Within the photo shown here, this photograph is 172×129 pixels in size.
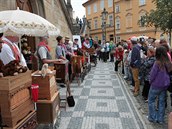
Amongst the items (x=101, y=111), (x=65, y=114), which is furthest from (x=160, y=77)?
(x=65, y=114)

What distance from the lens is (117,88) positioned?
988cm

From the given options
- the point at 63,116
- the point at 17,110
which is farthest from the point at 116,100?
the point at 17,110

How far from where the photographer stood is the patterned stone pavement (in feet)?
19.2

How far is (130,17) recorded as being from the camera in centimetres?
4741

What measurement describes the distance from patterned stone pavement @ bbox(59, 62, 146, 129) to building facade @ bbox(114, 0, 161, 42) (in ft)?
111

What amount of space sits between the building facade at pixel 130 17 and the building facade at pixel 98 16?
2534 millimetres

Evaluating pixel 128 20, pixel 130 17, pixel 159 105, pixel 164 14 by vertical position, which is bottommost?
pixel 159 105

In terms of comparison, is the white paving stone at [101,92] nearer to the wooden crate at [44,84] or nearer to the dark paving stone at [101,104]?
the dark paving stone at [101,104]

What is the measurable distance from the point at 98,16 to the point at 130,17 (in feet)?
41.3

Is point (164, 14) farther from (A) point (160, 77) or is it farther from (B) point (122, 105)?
(A) point (160, 77)

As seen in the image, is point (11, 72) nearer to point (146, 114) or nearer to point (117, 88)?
point (146, 114)

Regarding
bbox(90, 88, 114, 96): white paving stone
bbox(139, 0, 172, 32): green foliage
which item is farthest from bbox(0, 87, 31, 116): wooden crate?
bbox(139, 0, 172, 32): green foliage

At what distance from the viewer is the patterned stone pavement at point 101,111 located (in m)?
5.84

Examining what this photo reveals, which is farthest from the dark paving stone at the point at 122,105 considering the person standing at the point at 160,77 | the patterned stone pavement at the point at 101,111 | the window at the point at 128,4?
the window at the point at 128,4
